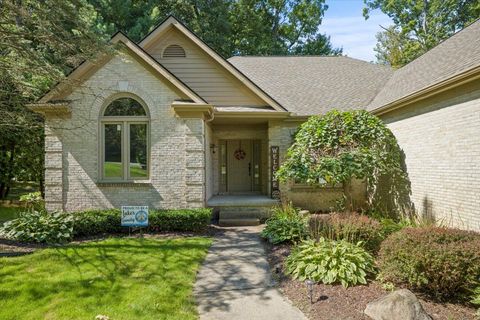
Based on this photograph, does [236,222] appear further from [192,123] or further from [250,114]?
[250,114]

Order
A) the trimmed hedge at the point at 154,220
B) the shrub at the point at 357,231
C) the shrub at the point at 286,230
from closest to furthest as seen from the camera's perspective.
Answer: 1. the shrub at the point at 357,231
2. the shrub at the point at 286,230
3. the trimmed hedge at the point at 154,220

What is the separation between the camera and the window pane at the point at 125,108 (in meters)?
10.0

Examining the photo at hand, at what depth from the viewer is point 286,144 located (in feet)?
41.3

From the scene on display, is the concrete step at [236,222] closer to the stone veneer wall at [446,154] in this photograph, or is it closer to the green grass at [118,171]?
the green grass at [118,171]

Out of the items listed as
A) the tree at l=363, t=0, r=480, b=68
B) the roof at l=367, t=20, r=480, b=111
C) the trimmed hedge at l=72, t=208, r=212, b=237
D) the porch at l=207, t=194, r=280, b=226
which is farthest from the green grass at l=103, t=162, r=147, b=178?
the tree at l=363, t=0, r=480, b=68

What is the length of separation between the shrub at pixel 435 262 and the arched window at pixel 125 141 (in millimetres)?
7381

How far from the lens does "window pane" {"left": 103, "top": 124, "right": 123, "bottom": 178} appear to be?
10.1 m

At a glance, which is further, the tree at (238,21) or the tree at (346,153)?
the tree at (238,21)

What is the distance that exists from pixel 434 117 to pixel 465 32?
14.3 ft

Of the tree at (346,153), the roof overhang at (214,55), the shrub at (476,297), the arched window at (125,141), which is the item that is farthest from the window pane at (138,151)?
the shrub at (476,297)

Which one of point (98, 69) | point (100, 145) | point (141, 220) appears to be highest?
point (98, 69)

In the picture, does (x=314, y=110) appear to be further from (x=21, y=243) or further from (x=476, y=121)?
(x=21, y=243)

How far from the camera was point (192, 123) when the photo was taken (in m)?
9.96

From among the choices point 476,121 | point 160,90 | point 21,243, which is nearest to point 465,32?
point 476,121
